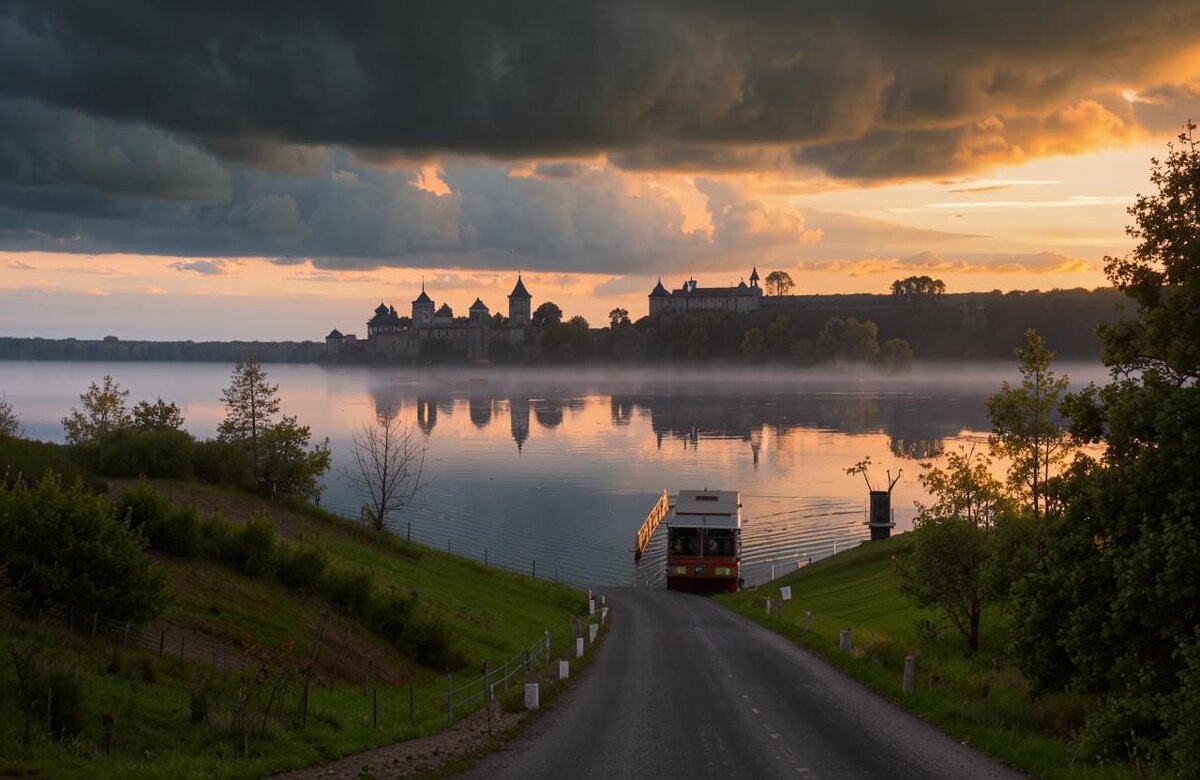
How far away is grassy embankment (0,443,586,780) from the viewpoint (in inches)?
648

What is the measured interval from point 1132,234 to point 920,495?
74868 millimetres

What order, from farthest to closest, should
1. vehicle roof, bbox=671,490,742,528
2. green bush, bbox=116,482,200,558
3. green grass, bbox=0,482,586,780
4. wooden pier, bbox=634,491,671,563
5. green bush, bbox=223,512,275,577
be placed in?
wooden pier, bbox=634,491,671,563
vehicle roof, bbox=671,490,742,528
green bush, bbox=223,512,275,577
green bush, bbox=116,482,200,558
green grass, bbox=0,482,586,780

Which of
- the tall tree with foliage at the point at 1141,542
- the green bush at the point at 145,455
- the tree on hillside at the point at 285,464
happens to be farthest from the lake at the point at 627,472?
the tall tree with foliage at the point at 1141,542

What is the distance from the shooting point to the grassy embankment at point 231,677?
16453 mm

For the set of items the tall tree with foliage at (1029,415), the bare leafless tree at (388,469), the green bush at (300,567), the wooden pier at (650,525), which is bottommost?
the wooden pier at (650,525)

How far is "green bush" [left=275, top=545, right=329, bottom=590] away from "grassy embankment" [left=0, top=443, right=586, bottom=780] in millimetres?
489

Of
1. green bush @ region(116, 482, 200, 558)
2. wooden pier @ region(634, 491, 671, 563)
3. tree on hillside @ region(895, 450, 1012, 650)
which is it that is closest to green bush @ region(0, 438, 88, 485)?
green bush @ region(116, 482, 200, 558)

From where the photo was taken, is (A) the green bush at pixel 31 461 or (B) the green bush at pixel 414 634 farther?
(A) the green bush at pixel 31 461

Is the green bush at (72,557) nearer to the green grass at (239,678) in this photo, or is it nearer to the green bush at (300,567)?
the green grass at (239,678)

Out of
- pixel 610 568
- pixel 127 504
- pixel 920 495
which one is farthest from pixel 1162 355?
pixel 920 495

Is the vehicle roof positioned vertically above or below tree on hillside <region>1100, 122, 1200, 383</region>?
below

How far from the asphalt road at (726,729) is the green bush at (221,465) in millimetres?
26913

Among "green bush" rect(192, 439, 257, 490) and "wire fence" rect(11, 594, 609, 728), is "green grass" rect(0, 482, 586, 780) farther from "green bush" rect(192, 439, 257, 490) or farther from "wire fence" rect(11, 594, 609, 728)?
"green bush" rect(192, 439, 257, 490)

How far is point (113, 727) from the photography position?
17266 millimetres
